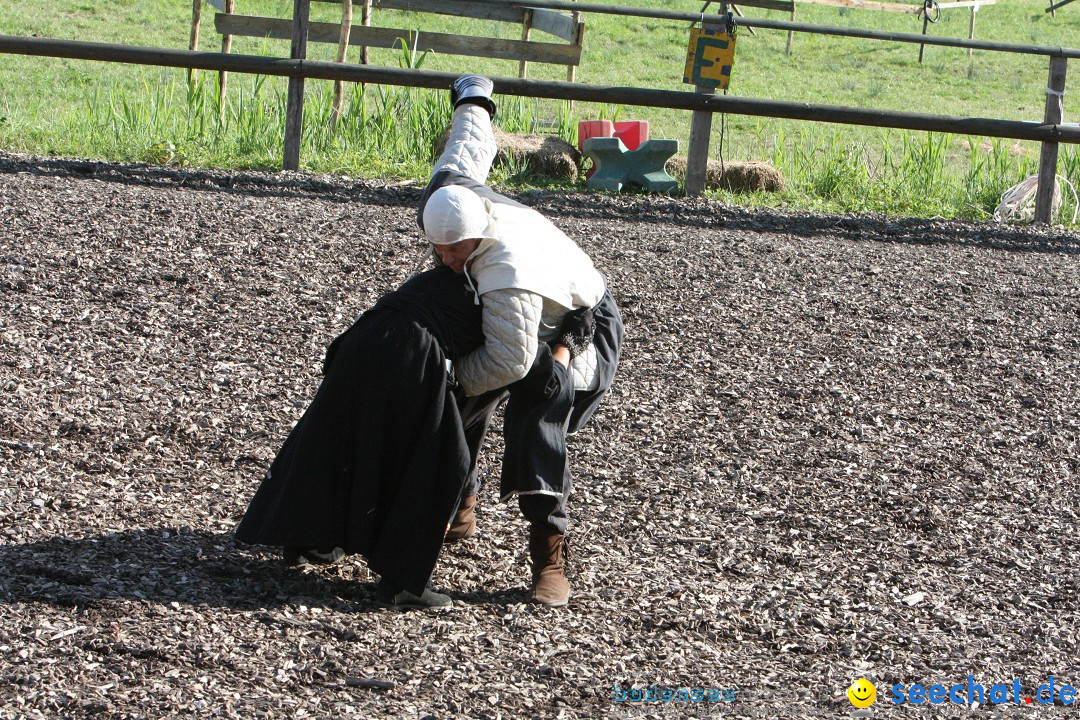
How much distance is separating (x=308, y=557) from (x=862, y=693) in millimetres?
1512

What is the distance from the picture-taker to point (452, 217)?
3018mm

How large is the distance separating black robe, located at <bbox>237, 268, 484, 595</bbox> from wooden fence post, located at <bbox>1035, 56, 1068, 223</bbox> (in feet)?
19.7

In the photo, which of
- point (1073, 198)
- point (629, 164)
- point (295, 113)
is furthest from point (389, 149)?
point (1073, 198)

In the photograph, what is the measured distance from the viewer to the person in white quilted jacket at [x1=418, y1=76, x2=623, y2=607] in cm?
307

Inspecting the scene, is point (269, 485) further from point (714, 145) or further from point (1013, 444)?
point (714, 145)

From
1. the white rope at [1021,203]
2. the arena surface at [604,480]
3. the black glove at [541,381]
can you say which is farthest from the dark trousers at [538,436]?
the white rope at [1021,203]

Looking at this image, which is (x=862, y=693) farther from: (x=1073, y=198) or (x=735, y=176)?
(x=1073, y=198)

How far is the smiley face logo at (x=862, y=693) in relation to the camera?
9.65 ft

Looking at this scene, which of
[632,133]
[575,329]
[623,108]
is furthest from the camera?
[623,108]

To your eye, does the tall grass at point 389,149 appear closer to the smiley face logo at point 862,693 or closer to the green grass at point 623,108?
the green grass at point 623,108

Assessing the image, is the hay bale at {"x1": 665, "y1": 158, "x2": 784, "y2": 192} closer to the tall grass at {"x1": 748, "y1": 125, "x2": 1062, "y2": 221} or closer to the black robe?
the tall grass at {"x1": 748, "y1": 125, "x2": 1062, "y2": 221}

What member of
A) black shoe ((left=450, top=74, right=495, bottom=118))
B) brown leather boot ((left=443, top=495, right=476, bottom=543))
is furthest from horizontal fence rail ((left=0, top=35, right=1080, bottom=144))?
brown leather boot ((left=443, top=495, right=476, bottom=543))

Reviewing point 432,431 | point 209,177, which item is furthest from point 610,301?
point 209,177

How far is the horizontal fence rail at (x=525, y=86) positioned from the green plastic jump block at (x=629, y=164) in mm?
310
